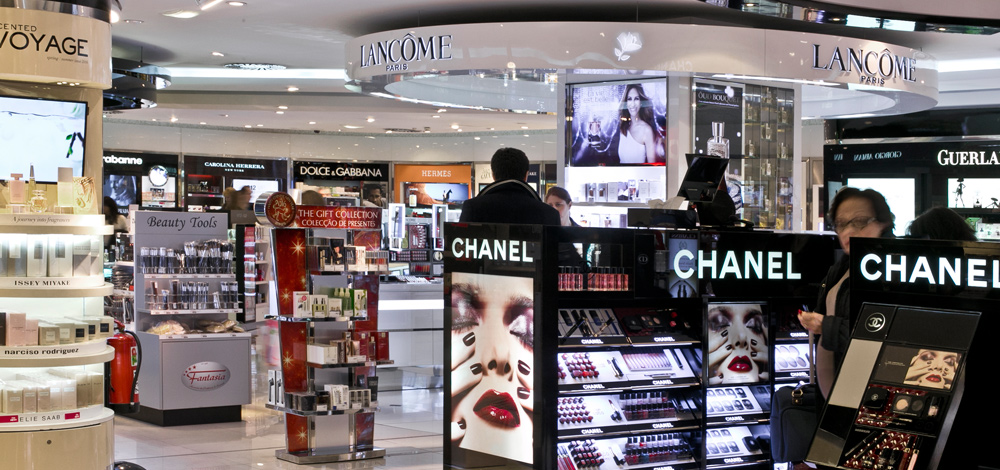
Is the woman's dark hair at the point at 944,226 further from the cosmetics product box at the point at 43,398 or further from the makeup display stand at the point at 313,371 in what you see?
the cosmetics product box at the point at 43,398

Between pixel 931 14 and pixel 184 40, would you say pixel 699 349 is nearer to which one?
pixel 931 14

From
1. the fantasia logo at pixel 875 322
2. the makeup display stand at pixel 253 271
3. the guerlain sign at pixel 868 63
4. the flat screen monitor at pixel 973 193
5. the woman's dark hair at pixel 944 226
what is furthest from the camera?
the makeup display stand at pixel 253 271

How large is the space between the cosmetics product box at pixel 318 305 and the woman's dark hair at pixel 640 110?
313 cm

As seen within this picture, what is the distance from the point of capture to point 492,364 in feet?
14.5

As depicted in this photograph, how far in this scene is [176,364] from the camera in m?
7.39

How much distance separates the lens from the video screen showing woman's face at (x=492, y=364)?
4.29m

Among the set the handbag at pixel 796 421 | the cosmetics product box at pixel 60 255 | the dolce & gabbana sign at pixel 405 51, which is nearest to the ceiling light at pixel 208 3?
the dolce & gabbana sign at pixel 405 51

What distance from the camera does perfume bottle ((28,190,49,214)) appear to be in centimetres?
463

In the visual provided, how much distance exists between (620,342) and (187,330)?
416cm

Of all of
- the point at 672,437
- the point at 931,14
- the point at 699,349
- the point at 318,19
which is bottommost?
the point at 672,437

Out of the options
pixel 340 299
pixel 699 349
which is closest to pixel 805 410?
pixel 699 349

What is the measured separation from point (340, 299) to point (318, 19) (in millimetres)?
3019

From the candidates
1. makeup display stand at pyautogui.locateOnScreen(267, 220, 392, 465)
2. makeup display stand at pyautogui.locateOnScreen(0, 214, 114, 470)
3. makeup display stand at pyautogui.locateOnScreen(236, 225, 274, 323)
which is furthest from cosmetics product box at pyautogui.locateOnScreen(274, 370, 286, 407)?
makeup display stand at pyautogui.locateOnScreen(236, 225, 274, 323)

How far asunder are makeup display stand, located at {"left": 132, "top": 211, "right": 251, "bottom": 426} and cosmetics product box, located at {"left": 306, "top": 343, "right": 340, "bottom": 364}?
1639mm
